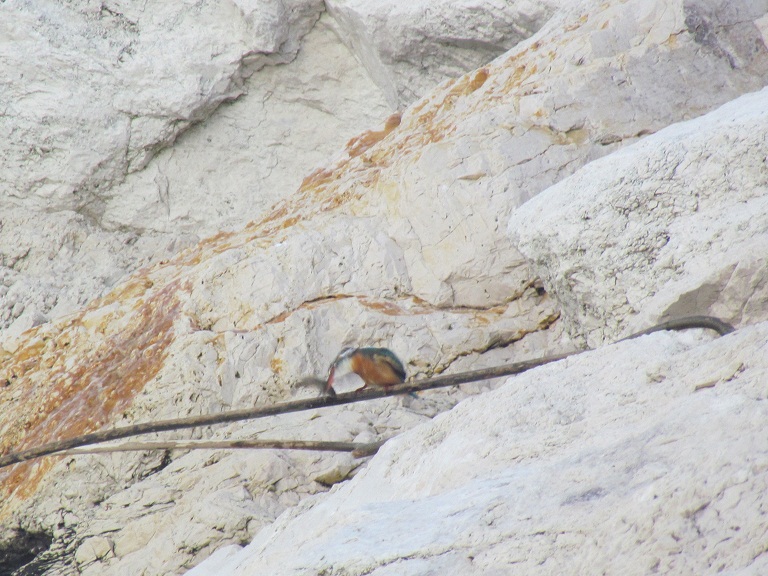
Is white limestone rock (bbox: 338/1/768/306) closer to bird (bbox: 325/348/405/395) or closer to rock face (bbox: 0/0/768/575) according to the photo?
rock face (bbox: 0/0/768/575)

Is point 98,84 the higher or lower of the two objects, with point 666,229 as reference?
higher

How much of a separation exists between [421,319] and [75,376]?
5.53 ft

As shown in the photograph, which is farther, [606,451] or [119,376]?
[119,376]

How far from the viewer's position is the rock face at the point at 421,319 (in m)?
1.46

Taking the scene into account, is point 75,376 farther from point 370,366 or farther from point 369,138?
point 369,138

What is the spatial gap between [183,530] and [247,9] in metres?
3.49

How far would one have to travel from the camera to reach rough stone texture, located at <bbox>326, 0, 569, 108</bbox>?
16.9 ft

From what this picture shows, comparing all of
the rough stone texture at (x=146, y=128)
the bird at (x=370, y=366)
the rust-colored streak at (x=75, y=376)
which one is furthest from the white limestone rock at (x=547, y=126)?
the rough stone texture at (x=146, y=128)

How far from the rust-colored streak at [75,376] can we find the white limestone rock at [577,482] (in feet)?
6.47

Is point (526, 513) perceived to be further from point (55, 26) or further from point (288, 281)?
point (55, 26)

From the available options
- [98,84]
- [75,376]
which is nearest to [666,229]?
[75,376]

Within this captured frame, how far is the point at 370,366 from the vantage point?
3.38 meters

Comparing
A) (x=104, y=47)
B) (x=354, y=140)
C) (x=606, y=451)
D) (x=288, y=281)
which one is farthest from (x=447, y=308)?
(x=104, y=47)

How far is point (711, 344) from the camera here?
5.87 ft
